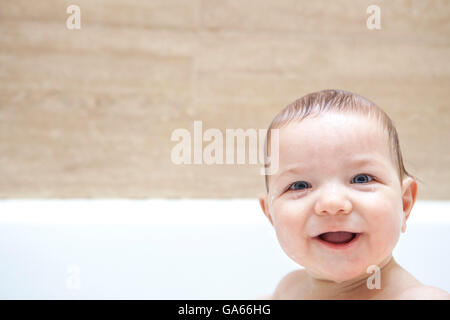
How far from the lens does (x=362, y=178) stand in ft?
2.29

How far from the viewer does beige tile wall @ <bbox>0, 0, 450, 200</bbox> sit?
4.75 feet

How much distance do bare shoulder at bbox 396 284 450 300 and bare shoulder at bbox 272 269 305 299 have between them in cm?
22

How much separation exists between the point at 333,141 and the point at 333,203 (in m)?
0.10

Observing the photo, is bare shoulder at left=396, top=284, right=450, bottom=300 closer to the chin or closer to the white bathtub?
the chin

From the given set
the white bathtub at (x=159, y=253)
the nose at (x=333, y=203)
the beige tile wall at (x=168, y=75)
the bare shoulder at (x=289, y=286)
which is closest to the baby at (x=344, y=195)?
the nose at (x=333, y=203)

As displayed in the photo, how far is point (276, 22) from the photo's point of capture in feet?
4.89

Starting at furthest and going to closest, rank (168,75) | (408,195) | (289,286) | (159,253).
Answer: (168,75), (159,253), (289,286), (408,195)

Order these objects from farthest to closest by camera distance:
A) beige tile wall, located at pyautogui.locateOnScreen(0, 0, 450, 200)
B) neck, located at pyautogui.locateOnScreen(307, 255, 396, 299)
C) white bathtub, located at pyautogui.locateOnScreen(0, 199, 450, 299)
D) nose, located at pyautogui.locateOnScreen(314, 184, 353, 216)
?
1. beige tile wall, located at pyautogui.locateOnScreen(0, 0, 450, 200)
2. white bathtub, located at pyautogui.locateOnScreen(0, 199, 450, 299)
3. neck, located at pyautogui.locateOnScreen(307, 255, 396, 299)
4. nose, located at pyautogui.locateOnScreen(314, 184, 353, 216)

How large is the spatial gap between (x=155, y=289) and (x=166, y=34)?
0.74 m

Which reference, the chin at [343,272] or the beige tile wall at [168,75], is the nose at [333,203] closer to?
the chin at [343,272]

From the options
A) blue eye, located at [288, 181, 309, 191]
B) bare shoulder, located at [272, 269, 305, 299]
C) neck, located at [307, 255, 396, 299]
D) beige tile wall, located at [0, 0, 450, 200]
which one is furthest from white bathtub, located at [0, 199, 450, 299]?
blue eye, located at [288, 181, 309, 191]

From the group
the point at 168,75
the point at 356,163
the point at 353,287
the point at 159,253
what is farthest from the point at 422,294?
the point at 168,75

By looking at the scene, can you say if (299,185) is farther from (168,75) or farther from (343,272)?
(168,75)
